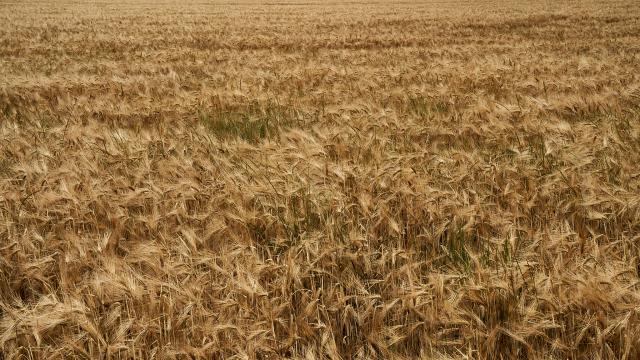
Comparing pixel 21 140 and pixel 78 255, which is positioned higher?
pixel 21 140

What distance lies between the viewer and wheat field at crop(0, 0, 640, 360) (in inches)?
62.7

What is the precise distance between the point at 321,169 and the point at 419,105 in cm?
280

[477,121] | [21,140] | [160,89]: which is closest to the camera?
[21,140]

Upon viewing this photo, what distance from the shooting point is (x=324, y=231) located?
2299mm

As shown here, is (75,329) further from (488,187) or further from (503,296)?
(488,187)

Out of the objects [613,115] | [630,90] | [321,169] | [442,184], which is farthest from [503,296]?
[630,90]

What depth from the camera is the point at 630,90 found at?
5219mm

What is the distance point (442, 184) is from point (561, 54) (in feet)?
30.9

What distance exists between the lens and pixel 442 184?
9.34ft

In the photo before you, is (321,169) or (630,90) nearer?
(321,169)

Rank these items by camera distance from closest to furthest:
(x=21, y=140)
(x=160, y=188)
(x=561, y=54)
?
(x=160, y=188)
(x=21, y=140)
(x=561, y=54)

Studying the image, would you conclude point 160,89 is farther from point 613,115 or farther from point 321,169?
point 613,115

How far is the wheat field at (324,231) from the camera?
1.59 metres

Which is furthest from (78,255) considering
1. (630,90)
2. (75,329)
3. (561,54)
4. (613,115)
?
(561,54)
